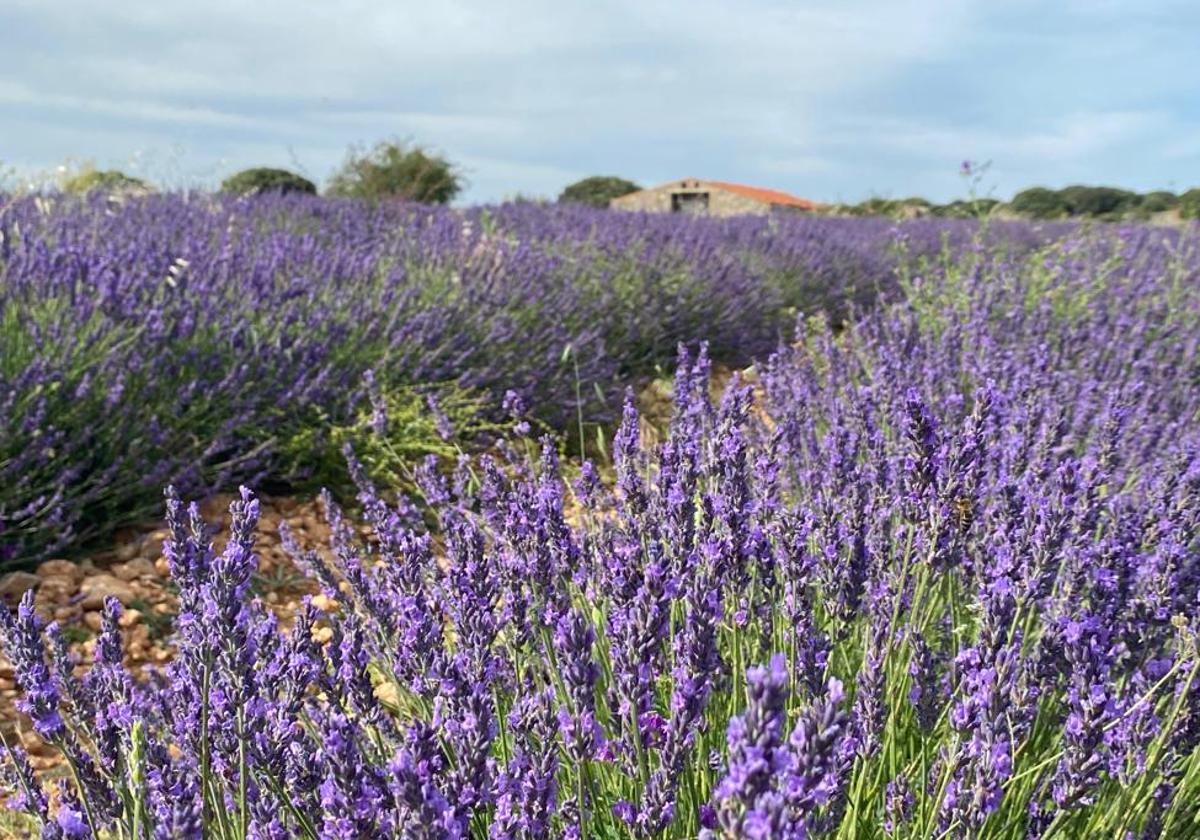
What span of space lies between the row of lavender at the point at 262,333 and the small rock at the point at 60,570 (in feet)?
0.23

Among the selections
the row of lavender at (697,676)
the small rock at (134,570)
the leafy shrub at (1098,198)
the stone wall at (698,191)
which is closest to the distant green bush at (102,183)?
the small rock at (134,570)

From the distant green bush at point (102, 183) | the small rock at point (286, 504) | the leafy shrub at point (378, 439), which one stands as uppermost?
the distant green bush at point (102, 183)

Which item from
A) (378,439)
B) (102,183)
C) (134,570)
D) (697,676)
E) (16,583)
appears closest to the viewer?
(697,676)

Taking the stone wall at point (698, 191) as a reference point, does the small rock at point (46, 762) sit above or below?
below

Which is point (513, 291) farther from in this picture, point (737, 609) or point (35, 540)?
point (737, 609)

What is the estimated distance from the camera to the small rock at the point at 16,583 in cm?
304

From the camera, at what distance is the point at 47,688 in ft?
3.99

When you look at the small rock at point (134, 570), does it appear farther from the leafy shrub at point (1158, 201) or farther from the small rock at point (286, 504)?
the leafy shrub at point (1158, 201)

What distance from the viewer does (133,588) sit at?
328cm

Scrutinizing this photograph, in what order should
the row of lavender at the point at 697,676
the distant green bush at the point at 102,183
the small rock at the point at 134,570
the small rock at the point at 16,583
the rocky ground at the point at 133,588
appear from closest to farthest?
the row of lavender at the point at 697,676 → the rocky ground at the point at 133,588 → the small rock at the point at 16,583 → the small rock at the point at 134,570 → the distant green bush at the point at 102,183

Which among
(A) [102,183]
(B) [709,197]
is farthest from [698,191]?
(A) [102,183]

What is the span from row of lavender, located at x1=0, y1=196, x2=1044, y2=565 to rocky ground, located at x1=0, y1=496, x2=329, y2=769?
0.34 ft

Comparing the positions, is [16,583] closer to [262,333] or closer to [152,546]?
[152,546]

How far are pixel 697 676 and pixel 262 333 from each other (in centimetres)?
347
